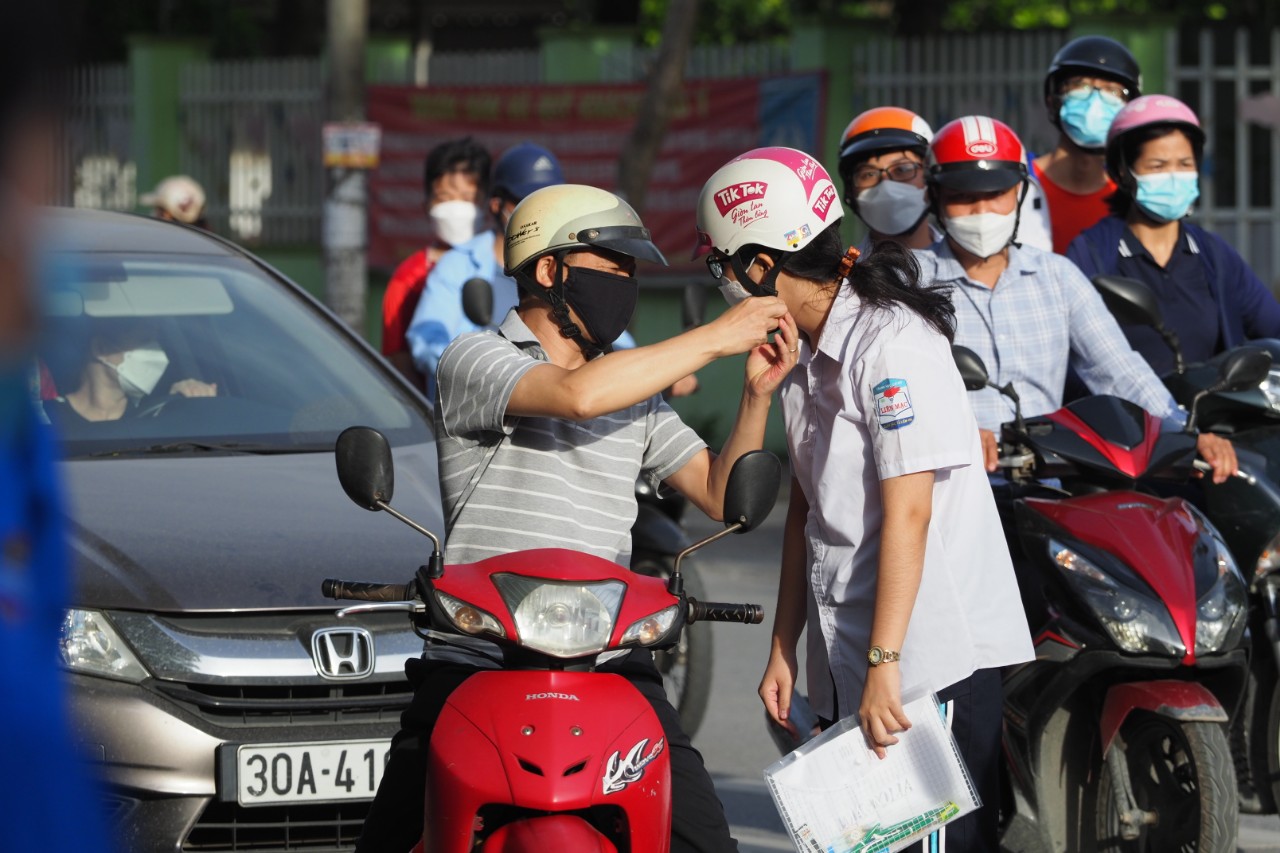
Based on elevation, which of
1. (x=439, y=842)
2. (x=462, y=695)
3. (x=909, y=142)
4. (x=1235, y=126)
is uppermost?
(x=1235, y=126)

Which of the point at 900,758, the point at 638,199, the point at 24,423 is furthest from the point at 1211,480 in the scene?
the point at 638,199

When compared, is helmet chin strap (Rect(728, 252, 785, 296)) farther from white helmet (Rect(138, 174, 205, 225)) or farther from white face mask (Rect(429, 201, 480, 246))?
white helmet (Rect(138, 174, 205, 225))

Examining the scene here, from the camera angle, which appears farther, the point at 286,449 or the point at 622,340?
the point at 622,340

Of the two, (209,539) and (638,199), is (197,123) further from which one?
(209,539)

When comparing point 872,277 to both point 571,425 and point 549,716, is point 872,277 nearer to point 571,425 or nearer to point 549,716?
point 571,425

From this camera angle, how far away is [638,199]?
1317cm

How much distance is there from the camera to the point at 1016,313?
14.9 ft

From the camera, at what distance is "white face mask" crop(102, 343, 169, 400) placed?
516 centimetres

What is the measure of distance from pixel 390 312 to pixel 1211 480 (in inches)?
132

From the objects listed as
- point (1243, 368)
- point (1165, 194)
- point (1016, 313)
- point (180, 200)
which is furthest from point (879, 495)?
point (180, 200)

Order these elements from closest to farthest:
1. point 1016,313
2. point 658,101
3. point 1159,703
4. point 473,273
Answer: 1. point 1159,703
2. point 1016,313
3. point 473,273
4. point 658,101

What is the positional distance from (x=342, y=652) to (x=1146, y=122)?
266 centimetres

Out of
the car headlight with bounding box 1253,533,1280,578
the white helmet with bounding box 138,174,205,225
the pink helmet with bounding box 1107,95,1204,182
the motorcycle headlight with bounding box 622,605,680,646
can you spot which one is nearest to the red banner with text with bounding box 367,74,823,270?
the white helmet with bounding box 138,174,205,225

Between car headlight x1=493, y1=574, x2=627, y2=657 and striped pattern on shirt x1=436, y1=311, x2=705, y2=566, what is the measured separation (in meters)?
0.37
